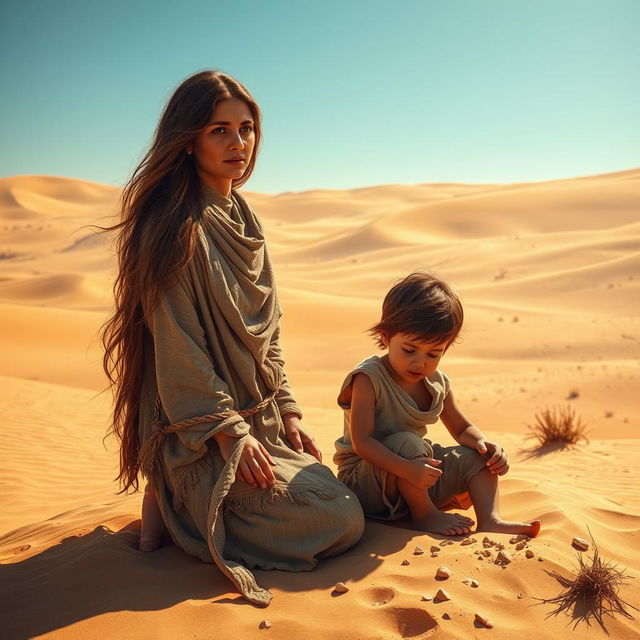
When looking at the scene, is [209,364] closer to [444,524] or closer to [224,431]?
[224,431]

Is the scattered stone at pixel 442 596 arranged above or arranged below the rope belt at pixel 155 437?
below

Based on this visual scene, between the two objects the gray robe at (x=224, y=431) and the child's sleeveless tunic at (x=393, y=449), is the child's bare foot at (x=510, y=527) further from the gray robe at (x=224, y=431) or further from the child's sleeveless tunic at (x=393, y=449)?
the gray robe at (x=224, y=431)

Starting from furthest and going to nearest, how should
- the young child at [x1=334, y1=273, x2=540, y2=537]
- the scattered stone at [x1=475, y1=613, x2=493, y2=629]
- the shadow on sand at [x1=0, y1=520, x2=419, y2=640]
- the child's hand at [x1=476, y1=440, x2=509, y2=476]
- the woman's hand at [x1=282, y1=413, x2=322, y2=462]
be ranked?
the woman's hand at [x1=282, y1=413, x2=322, y2=462], the child's hand at [x1=476, y1=440, x2=509, y2=476], the young child at [x1=334, y1=273, x2=540, y2=537], the shadow on sand at [x1=0, y1=520, x2=419, y2=640], the scattered stone at [x1=475, y1=613, x2=493, y2=629]

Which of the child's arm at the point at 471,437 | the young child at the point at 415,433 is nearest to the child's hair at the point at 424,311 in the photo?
the young child at the point at 415,433

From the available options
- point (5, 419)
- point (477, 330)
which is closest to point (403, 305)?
point (5, 419)

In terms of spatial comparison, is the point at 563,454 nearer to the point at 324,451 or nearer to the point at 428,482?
the point at 324,451

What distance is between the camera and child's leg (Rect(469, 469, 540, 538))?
334 centimetres

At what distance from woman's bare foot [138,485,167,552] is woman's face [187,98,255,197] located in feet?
5.46

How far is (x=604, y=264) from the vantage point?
2161 centimetres

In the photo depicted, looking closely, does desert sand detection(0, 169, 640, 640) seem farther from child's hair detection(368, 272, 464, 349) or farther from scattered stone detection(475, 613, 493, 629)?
child's hair detection(368, 272, 464, 349)

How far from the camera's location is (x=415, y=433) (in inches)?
141

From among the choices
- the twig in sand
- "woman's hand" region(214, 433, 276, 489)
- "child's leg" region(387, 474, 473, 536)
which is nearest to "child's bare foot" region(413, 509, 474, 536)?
"child's leg" region(387, 474, 473, 536)

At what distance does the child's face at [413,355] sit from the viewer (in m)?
3.39

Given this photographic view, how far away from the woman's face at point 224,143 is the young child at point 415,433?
→ 3.41ft
